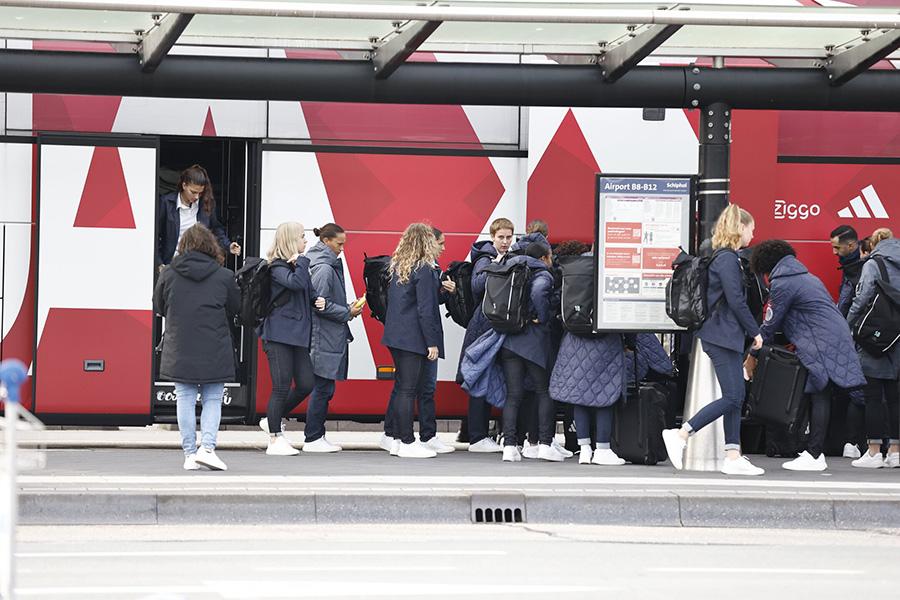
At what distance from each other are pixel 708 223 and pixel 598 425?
169 centimetres

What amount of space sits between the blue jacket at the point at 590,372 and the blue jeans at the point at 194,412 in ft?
8.03

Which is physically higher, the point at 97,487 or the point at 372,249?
the point at 372,249

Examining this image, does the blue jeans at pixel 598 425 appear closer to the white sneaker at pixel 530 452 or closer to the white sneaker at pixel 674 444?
the white sneaker at pixel 530 452

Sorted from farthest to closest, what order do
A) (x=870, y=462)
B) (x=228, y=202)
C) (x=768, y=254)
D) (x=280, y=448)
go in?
1. (x=228, y=202)
2. (x=280, y=448)
3. (x=870, y=462)
4. (x=768, y=254)

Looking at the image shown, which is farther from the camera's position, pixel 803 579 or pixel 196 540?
pixel 196 540

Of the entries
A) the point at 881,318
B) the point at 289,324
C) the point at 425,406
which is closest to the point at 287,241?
the point at 289,324

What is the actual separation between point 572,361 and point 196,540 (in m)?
3.66

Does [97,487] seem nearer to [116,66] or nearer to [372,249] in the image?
[116,66]

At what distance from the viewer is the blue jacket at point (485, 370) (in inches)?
415

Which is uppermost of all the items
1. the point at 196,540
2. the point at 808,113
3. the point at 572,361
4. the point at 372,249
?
the point at 808,113

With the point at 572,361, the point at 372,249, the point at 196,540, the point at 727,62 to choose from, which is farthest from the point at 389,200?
the point at 196,540

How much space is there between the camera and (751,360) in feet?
34.9

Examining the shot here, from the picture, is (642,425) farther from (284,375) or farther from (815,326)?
(284,375)

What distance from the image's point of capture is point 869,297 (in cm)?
1038
